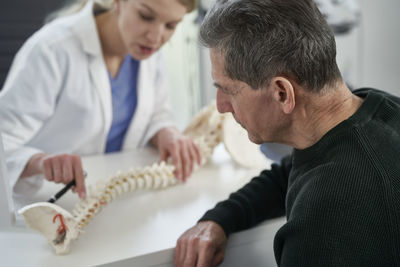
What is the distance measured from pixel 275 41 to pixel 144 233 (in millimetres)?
490

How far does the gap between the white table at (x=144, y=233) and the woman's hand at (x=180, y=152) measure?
35mm

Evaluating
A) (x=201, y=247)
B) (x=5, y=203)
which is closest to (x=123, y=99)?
(x=5, y=203)

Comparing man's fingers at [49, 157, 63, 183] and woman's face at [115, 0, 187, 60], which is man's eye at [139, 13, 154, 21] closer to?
woman's face at [115, 0, 187, 60]

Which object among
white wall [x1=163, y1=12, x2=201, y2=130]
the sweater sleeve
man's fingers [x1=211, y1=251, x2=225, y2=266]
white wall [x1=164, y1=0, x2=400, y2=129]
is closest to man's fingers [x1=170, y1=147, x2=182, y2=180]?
the sweater sleeve

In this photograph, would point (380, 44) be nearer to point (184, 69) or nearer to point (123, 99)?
point (184, 69)

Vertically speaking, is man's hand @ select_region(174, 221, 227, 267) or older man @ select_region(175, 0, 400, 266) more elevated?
older man @ select_region(175, 0, 400, 266)

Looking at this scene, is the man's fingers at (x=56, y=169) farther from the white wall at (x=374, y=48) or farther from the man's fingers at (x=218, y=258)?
the white wall at (x=374, y=48)

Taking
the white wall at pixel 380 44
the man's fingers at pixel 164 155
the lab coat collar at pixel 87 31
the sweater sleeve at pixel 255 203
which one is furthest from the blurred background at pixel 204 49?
the man's fingers at pixel 164 155

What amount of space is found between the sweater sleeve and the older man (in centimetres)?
10

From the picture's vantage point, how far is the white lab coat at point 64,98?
121 cm

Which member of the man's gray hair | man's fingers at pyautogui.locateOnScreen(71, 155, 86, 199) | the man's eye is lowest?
man's fingers at pyautogui.locateOnScreen(71, 155, 86, 199)

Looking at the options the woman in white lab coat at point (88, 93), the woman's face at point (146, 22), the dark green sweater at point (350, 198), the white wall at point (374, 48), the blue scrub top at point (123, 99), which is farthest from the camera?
the white wall at point (374, 48)

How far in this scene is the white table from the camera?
92 centimetres

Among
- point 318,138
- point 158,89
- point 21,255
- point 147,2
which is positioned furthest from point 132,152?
point 318,138
